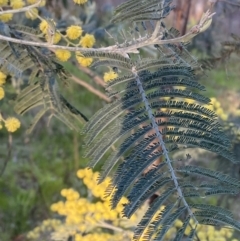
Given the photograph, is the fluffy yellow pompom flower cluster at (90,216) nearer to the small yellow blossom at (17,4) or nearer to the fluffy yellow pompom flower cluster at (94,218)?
the fluffy yellow pompom flower cluster at (94,218)

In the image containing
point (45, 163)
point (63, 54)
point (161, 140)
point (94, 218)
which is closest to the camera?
point (161, 140)

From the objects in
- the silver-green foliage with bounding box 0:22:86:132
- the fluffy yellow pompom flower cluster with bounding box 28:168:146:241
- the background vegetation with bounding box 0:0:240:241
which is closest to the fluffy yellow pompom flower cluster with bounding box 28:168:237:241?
the fluffy yellow pompom flower cluster with bounding box 28:168:146:241

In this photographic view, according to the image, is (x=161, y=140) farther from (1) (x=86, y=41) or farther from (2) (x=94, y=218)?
(2) (x=94, y=218)

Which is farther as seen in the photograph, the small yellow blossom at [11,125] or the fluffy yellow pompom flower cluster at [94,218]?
the fluffy yellow pompom flower cluster at [94,218]

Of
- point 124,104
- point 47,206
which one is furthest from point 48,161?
point 124,104

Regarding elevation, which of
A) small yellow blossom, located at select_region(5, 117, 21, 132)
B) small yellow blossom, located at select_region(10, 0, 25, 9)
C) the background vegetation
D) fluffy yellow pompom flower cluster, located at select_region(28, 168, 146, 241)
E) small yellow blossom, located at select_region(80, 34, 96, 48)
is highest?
the background vegetation

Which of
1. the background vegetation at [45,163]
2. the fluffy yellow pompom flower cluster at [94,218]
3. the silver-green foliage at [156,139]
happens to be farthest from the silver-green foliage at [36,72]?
the background vegetation at [45,163]

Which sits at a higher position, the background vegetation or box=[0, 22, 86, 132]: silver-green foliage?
the background vegetation

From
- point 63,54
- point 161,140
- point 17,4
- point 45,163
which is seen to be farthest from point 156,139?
point 45,163

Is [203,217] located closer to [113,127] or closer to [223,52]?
[113,127]

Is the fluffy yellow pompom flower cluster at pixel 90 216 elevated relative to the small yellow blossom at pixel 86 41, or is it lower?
lower

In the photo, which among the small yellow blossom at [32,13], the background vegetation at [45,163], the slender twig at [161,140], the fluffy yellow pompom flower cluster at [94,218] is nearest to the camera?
the slender twig at [161,140]

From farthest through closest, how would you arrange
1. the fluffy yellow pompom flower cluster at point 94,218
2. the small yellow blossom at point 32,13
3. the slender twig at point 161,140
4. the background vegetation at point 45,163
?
the background vegetation at point 45,163 → the fluffy yellow pompom flower cluster at point 94,218 → the small yellow blossom at point 32,13 → the slender twig at point 161,140

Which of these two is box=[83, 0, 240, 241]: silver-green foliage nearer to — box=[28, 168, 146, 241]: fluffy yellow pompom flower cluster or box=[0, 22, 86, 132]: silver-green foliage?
box=[0, 22, 86, 132]: silver-green foliage
